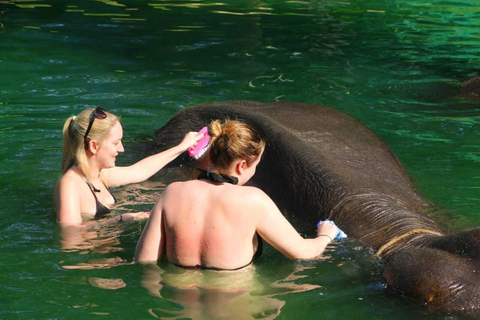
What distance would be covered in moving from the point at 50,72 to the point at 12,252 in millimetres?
7009

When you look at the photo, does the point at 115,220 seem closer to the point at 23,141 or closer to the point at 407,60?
the point at 23,141

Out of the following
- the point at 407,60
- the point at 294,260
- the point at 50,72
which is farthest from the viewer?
the point at 407,60

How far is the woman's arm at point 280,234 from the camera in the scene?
5.16 metres

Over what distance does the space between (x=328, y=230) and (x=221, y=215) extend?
2.96ft

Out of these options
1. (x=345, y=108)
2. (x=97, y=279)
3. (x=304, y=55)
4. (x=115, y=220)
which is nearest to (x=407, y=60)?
(x=304, y=55)

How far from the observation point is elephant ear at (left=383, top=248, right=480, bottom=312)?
4.91 metres

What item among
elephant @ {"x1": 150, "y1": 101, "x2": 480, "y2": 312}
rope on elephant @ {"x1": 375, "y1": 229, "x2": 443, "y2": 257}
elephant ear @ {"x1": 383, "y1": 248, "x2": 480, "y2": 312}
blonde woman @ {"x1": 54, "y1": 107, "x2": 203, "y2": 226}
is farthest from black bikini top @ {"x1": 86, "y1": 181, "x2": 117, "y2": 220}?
elephant ear @ {"x1": 383, "y1": 248, "x2": 480, "y2": 312}

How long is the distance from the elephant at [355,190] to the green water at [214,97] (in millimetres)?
180

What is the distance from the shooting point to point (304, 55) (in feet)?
47.2

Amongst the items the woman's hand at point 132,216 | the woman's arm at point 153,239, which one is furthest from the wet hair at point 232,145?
the woman's hand at point 132,216

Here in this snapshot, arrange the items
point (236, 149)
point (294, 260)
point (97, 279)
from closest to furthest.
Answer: point (236, 149) → point (97, 279) → point (294, 260)

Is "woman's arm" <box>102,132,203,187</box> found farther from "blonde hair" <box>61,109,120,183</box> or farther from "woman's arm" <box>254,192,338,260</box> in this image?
"woman's arm" <box>254,192,338,260</box>

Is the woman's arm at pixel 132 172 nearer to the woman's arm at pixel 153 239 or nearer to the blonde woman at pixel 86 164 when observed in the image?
the blonde woman at pixel 86 164

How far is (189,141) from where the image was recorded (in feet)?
23.2
